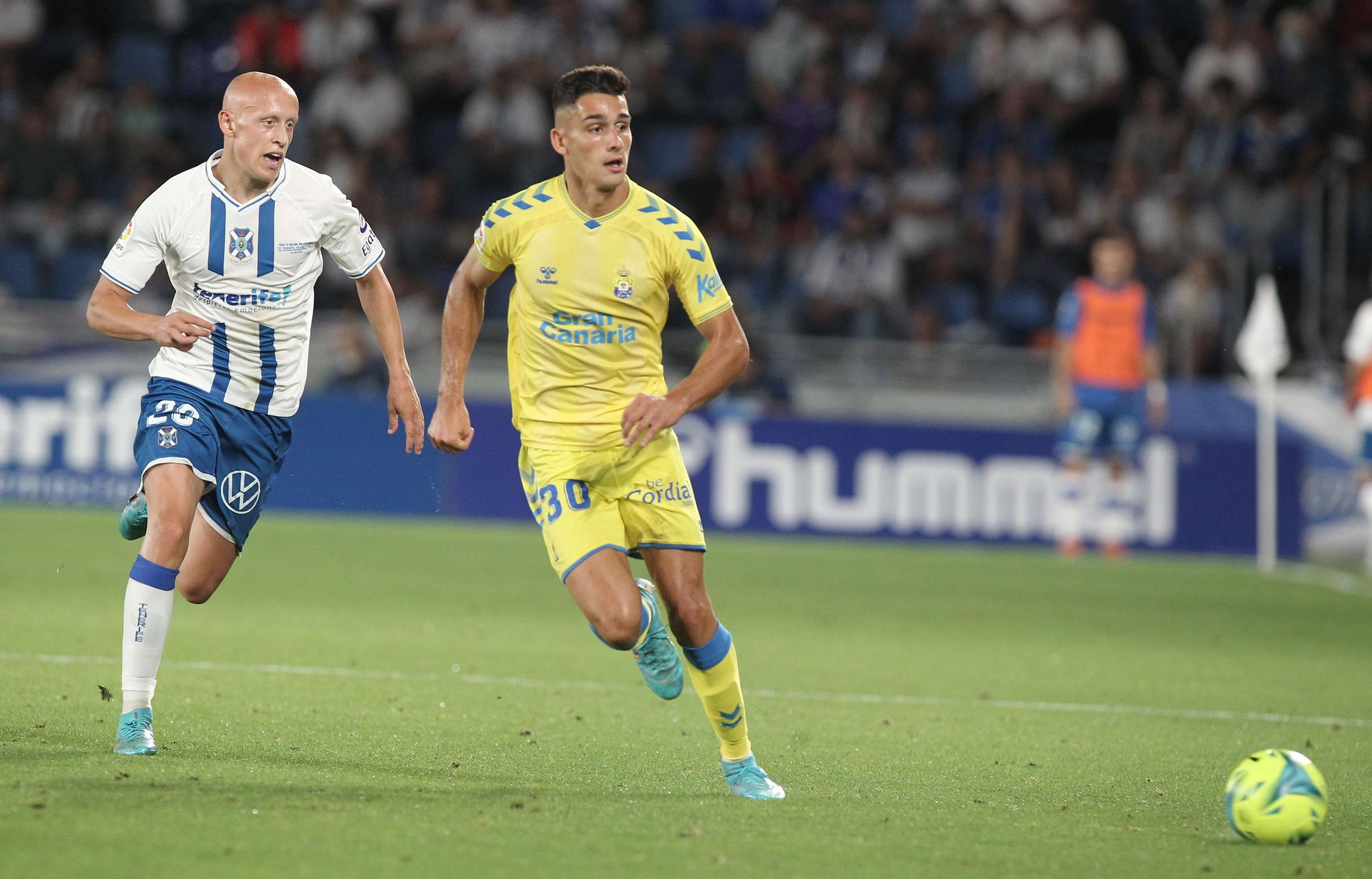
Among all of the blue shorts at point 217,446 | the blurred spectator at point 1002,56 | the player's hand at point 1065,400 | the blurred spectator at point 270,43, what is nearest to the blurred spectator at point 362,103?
the blurred spectator at point 270,43

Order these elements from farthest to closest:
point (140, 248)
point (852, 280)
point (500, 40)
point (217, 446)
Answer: point (500, 40), point (852, 280), point (217, 446), point (140, 248)

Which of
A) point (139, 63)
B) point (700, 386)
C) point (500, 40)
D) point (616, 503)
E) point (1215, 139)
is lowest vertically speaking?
point (616, 503)

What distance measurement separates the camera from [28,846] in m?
4.43

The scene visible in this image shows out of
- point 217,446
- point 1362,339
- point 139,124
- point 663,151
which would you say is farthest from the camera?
point 663,151

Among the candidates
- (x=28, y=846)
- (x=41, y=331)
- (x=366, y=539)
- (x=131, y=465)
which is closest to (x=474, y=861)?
(x=28, y=846)

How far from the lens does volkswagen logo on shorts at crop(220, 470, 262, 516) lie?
642cm

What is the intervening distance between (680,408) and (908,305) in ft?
43.7

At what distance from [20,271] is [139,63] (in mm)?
3379

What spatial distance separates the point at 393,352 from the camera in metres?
6.54

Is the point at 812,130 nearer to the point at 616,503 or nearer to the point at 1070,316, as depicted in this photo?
the point at 1070,316

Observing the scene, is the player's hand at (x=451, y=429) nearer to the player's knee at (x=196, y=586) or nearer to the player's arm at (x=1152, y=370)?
the player's knee at (x=196, y=586)

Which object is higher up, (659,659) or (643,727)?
(659,659)

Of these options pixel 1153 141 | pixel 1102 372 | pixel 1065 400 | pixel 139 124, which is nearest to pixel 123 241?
pixel 1065 400

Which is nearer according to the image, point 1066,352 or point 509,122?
point 1066,352
